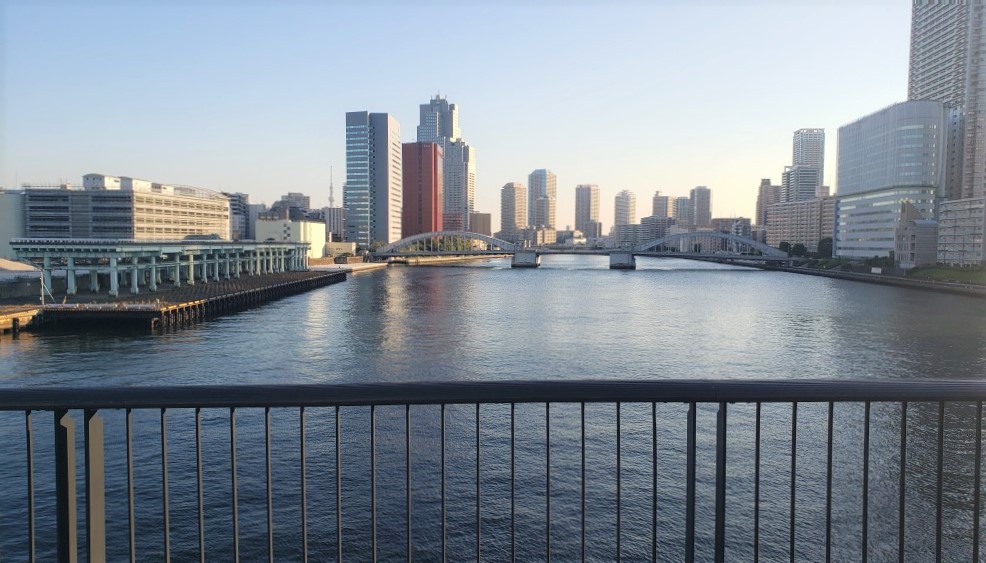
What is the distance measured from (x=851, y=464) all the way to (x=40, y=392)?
16.2 metres

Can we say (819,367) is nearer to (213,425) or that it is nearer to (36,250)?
(213,425)

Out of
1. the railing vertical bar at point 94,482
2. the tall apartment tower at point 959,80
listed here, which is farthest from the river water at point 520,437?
the tall apartment tower at point 959,80

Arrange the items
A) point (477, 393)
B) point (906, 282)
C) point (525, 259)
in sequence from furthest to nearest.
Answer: point (525, 259) < point (906, 282) < point (477, 393)

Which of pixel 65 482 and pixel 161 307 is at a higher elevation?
pixel 65 482

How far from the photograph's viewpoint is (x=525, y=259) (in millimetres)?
110938

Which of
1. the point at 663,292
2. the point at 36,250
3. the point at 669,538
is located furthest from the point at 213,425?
the point at 663,292

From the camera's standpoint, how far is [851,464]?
49.6 ft

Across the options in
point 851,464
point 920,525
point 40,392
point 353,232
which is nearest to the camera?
point 40,392

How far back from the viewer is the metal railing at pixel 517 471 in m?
2.17

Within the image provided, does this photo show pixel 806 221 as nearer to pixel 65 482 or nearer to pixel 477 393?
pixel 477 393

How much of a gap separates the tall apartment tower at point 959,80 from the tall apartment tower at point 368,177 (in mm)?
95744

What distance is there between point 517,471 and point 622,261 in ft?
308

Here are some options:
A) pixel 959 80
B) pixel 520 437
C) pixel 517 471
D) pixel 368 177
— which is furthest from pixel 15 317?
pixel 959 80

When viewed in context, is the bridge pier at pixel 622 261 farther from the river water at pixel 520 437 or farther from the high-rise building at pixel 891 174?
the river water at pixel 520 437
